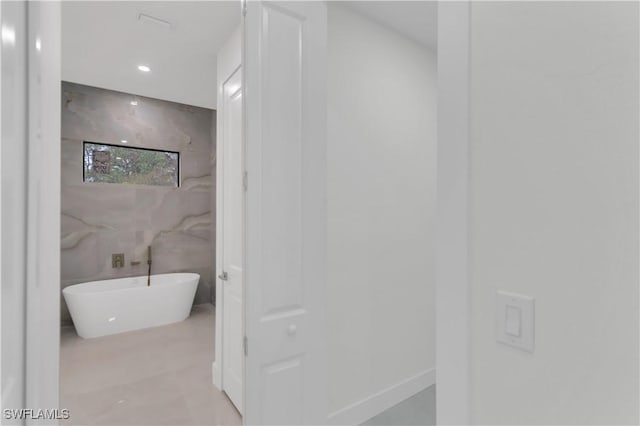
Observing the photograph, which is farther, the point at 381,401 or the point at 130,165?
the point at 130,165

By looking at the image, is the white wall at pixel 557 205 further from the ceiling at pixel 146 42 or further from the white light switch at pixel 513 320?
the ceiling at pixel 146 42

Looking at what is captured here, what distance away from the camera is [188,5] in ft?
6.89

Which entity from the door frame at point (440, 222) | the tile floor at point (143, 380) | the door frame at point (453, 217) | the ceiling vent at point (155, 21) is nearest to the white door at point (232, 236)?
the tile floor at point (143, 380)

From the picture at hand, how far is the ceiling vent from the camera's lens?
2199mm

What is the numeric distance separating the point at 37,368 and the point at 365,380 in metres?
1.78

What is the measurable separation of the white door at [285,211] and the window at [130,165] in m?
3.44

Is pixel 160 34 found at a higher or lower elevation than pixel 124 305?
higher

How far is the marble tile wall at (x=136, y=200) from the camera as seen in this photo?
3691 mm

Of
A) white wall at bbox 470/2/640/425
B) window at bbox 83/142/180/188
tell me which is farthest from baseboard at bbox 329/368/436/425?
window at bbox 83/142/180/188

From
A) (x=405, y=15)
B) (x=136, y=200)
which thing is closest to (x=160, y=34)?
(x=405, y=15)

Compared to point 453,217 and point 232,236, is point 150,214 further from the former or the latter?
point 453,217

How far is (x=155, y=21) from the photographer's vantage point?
7.38 feet

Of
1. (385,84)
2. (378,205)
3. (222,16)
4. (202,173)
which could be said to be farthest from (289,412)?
(202,173)

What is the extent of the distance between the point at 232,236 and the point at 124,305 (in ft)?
6.62
